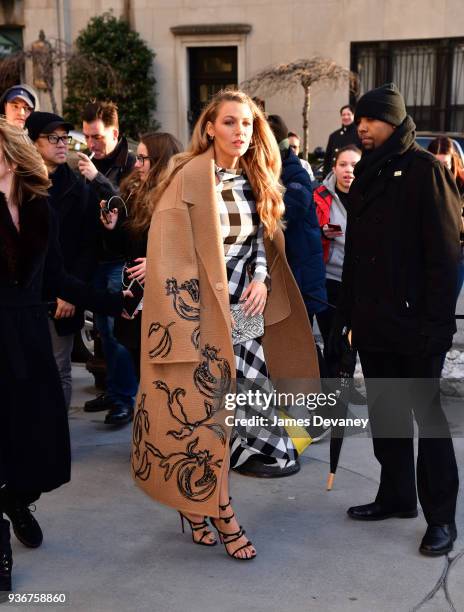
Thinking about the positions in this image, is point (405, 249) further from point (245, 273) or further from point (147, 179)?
point (147, 179)

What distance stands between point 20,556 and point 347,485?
1.75 m

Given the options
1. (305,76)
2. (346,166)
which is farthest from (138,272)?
(305,76)

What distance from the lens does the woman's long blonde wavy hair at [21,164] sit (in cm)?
341

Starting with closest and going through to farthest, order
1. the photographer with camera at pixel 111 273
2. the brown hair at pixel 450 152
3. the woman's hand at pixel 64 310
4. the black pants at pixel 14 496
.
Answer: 1. the black pants at pixel 14 496
2. the woman's hand at pixel 64 310
3. the photographer with camera at pixel 111 273
4. the brown hair at pixel 450 152

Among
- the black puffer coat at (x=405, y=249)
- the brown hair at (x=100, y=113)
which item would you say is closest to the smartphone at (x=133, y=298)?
the black puffer coat at (x=405, y=249)

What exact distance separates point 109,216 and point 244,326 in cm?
135

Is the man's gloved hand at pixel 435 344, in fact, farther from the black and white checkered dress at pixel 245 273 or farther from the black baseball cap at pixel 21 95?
the black baseball cap at pixel 21 95

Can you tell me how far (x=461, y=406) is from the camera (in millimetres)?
6000

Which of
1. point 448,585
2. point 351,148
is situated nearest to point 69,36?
point 351,148

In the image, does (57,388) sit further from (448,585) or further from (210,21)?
(210,21)

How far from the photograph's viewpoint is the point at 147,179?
189 inches

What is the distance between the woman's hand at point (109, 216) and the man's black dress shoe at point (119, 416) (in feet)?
4.15

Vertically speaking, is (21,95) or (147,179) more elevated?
(21,95)

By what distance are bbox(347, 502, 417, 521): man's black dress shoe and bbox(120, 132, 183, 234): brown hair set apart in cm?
185
